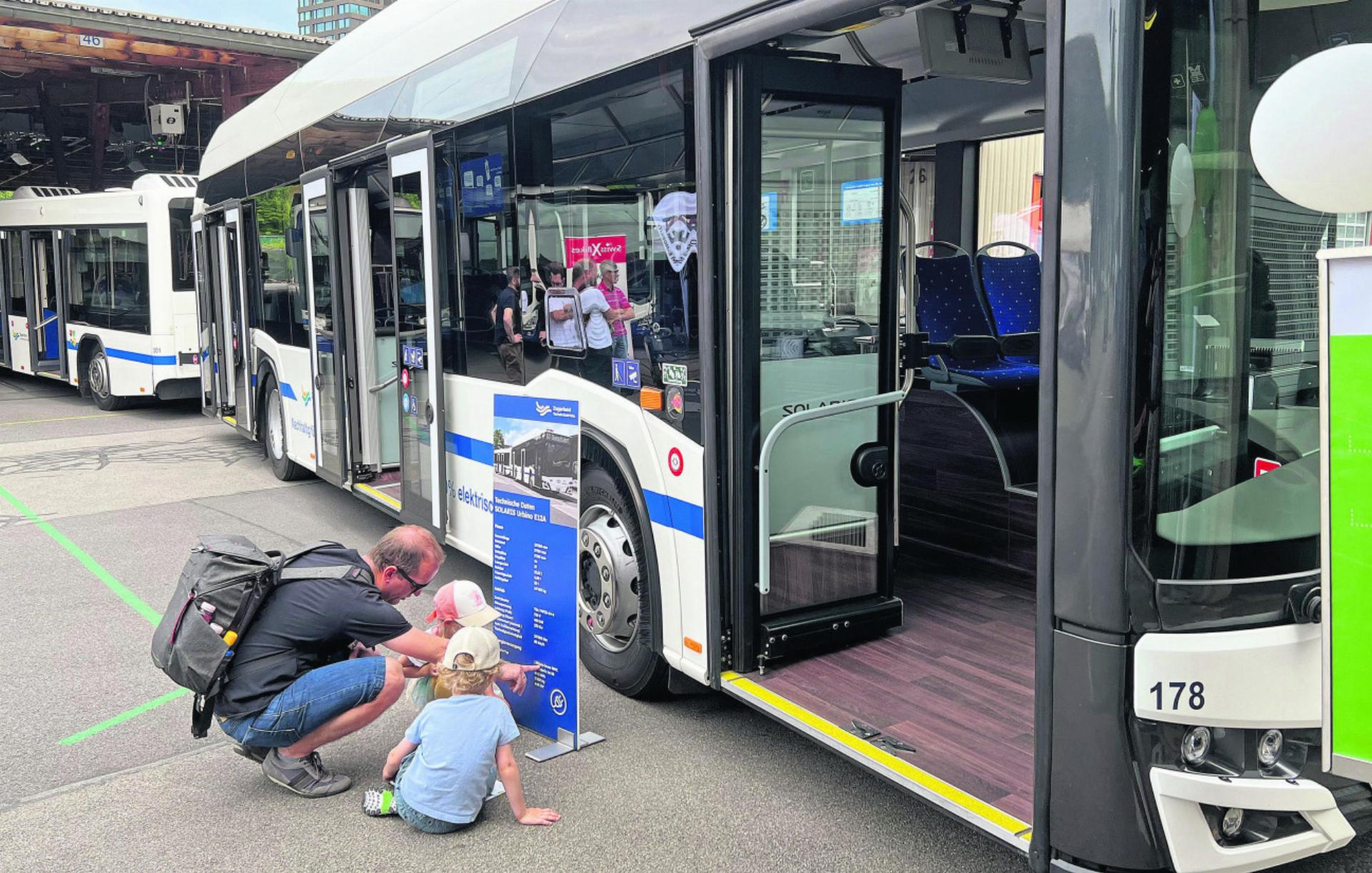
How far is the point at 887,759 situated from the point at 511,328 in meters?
2.67

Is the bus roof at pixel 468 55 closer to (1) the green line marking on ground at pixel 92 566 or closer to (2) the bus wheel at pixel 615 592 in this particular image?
(2) the bus wheel at pixel 615 592

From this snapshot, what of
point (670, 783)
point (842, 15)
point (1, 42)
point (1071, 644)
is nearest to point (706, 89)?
point (842, 15)

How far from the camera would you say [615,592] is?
4441mm

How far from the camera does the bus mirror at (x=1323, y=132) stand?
2057 mm

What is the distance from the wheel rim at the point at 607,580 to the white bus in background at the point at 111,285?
10788 millimetres

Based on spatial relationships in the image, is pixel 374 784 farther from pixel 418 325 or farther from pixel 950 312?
pixel 950 312

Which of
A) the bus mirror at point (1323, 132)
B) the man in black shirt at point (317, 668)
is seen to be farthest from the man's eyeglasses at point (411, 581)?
the bus mirror at point (1323, 132)

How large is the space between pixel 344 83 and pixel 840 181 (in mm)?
4114

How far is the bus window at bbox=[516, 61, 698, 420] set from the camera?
12.5ft

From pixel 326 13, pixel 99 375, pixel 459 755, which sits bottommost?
pixel 459 755

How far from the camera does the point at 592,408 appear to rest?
175 inches

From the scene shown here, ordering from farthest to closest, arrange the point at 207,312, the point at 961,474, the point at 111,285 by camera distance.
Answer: the point at 111,285
the point at 207,312
the point at 961,474

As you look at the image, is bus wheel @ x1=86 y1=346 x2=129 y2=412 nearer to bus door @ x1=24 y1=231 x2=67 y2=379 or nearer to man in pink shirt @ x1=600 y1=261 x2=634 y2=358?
bus door @ x1=24 y1=231 x2=67 y2=379

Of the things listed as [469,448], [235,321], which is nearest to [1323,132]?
[469,448]
